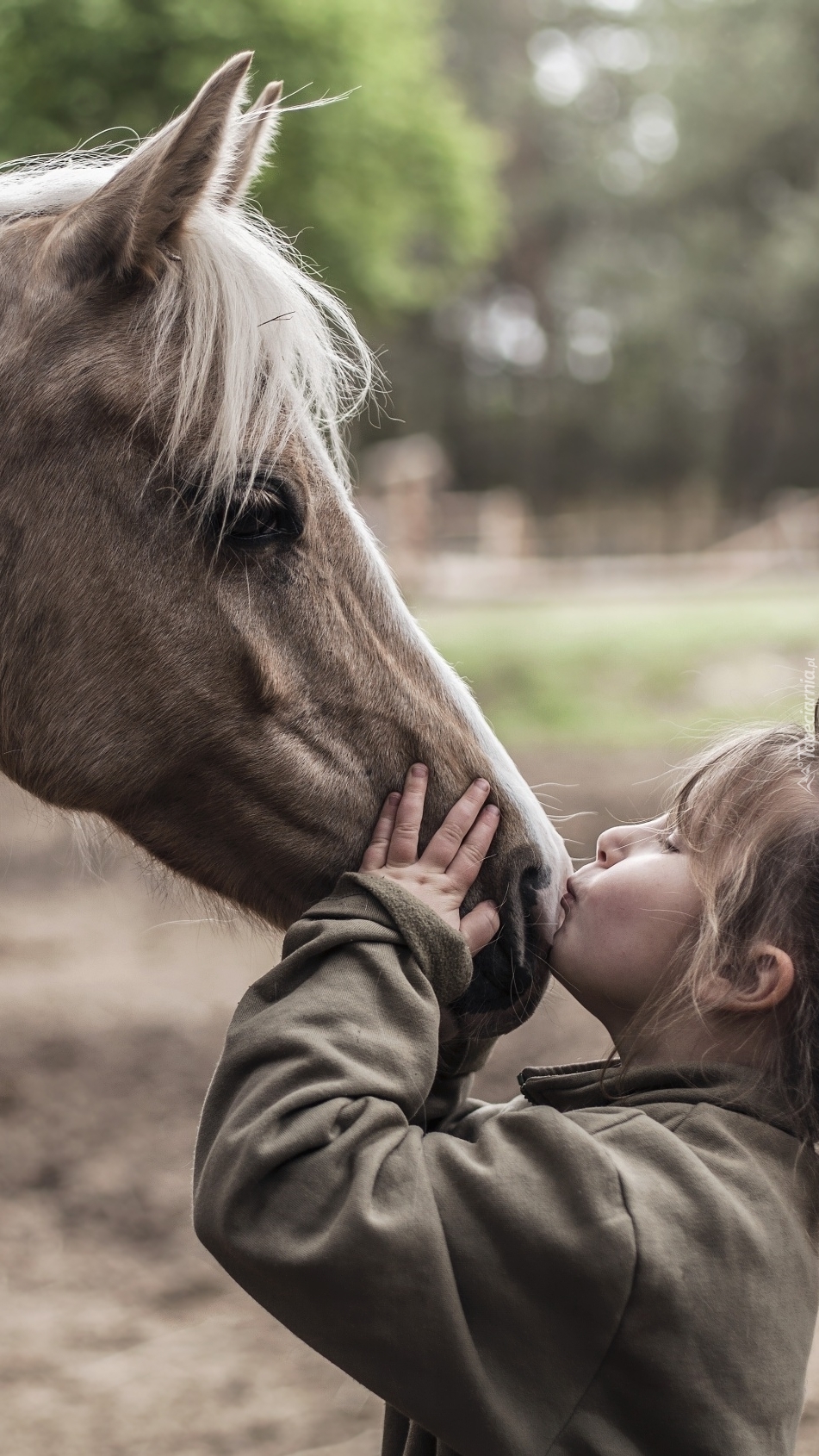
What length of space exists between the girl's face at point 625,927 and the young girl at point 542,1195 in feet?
0.14

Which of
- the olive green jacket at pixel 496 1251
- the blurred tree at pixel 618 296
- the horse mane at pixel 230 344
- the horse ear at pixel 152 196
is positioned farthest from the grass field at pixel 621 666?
the blurred tree at pixel 618 296

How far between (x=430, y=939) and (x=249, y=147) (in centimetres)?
125

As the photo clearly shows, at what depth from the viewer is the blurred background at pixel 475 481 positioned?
3.35 meters

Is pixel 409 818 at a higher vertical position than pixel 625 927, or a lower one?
higher

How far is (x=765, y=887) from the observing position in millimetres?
1453

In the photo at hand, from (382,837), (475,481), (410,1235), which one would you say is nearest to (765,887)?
(382,837)

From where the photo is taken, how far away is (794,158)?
27.3m

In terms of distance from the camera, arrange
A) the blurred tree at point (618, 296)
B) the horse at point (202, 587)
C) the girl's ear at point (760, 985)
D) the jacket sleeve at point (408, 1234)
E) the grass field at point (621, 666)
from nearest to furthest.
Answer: the jacket sleeve at point (408, 1234), the girl's ear at point (760, 985), the horse at point (202, 587), the grass field at point (621, 666), the blurred tree at point (618, 296)

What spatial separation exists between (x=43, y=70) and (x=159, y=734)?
6329mm

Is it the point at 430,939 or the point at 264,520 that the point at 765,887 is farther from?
the point at 264,520

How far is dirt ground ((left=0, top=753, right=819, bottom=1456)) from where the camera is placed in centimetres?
299

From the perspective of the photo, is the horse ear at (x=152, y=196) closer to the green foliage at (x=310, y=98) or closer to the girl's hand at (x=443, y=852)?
the girl's hand at (x=443, y=852)

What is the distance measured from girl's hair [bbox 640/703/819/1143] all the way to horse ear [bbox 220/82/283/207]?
113cm

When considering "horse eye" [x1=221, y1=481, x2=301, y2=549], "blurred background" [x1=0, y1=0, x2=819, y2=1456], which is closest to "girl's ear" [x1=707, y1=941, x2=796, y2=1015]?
"blurred background" [x1=0, y1=0, x2=819, y2=1456]
